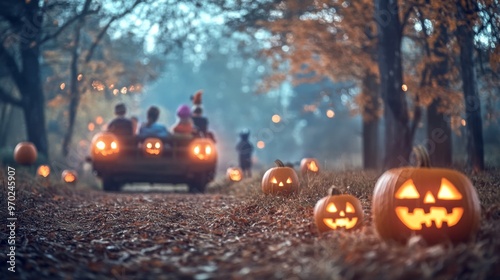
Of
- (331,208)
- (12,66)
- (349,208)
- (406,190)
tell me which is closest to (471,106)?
(349,208)

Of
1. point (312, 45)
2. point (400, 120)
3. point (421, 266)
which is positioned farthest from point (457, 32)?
point (421, 266)

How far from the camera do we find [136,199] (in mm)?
11531

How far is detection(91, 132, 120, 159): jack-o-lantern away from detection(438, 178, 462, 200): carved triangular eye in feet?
33.8

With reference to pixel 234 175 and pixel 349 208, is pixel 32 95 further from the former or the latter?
pixel 349 208

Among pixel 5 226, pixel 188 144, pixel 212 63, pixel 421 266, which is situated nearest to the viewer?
pixel 421 266

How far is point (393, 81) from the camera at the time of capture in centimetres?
1383

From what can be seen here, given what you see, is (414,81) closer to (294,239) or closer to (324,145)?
(294,239)

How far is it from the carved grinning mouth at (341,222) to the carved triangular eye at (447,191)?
1204 mm

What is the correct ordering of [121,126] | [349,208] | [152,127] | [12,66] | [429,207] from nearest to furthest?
[429,207]
[349,208]
[121,126]
[152,127]
[12,66]

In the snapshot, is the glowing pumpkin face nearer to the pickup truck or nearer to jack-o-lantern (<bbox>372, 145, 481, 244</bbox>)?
jack-o-lantern (<bbox>372, 145, 481, 244</bbox>)

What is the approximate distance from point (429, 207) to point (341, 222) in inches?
44.7

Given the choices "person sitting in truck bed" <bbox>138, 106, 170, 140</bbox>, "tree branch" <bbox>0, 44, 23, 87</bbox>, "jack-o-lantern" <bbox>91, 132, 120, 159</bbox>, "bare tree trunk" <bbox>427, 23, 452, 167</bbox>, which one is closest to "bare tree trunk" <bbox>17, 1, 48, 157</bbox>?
"tree branch" <bbox>0, 44, 23, 87</bbox>

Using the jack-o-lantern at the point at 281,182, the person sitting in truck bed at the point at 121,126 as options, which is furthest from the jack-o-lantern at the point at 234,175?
the jack-o-lantern at the point at 281,182

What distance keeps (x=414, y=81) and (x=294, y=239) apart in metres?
10.8
